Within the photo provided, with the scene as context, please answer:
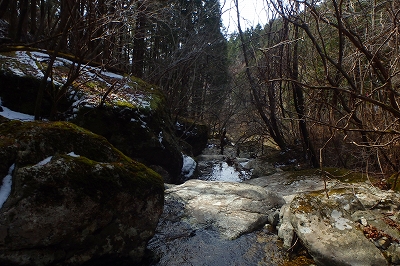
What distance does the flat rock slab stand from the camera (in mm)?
4223

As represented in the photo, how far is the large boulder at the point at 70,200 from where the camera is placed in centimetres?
240

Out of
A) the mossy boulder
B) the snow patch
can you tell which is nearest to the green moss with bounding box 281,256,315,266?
the snow patch

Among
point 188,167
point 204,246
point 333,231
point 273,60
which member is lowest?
point 204,246

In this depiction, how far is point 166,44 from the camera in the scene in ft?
50.1

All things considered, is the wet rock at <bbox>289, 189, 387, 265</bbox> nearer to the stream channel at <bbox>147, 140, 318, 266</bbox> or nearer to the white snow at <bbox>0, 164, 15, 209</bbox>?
the stream channel at <bbox>147, 140, 318, 266</bbox>

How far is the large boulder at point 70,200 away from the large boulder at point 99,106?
7.67ft

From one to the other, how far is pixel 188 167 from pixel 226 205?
3164mm

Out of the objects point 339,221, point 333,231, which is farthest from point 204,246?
point 339,221

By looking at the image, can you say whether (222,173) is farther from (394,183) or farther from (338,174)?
(394,183)

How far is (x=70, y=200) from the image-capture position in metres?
2.60

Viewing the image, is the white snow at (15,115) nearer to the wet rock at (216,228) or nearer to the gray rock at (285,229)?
the wet rock at (216,228)

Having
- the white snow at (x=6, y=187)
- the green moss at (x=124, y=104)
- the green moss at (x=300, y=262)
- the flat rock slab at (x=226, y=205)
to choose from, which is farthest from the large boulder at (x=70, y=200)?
the green moss at (x=124, y=104)

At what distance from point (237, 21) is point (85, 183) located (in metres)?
8.52

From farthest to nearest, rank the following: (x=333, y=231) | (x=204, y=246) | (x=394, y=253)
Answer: (x=204, y=246)
(x=333, y=231)
(x=394, y=253)
